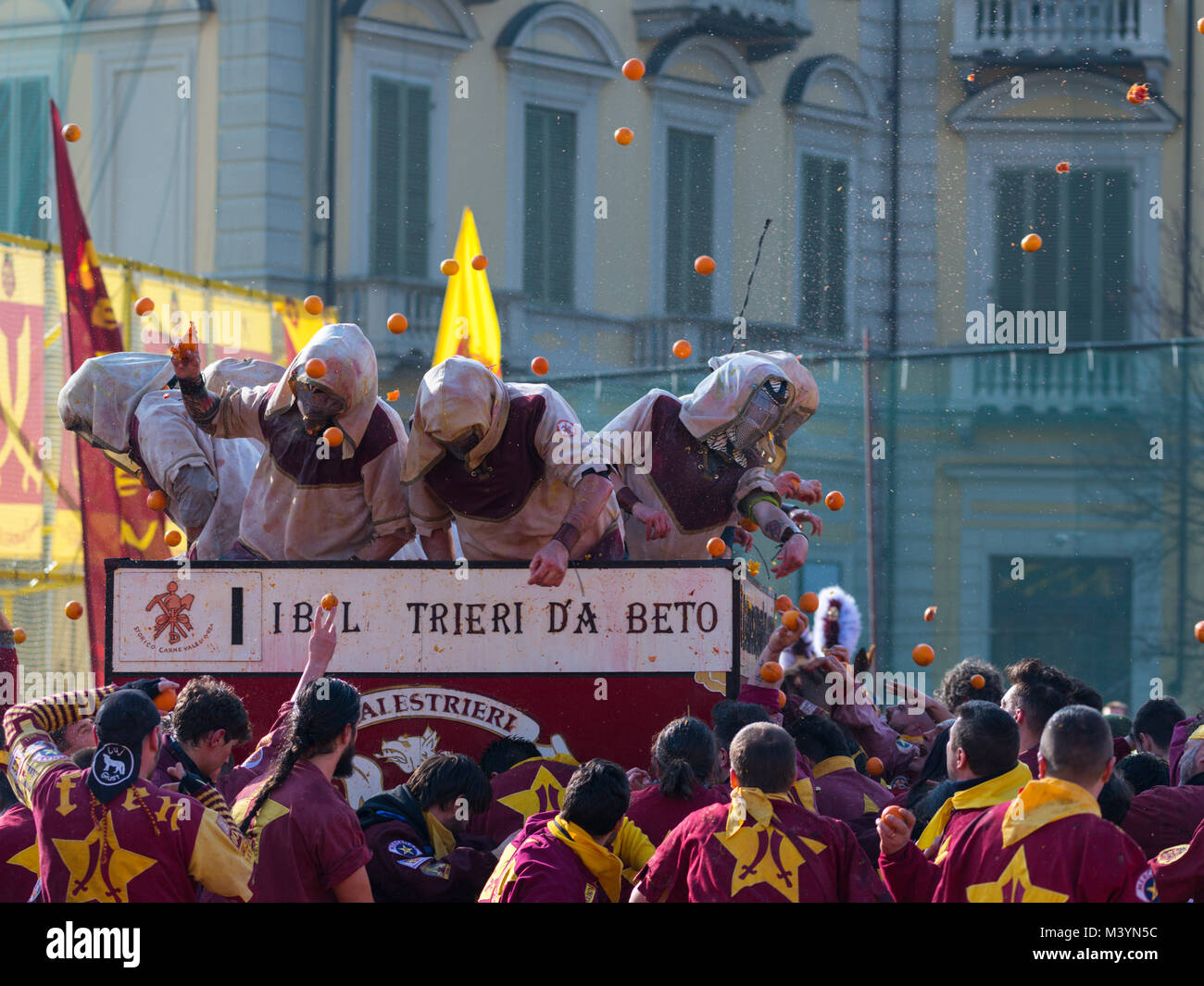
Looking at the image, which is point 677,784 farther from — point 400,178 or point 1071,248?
point 400,178

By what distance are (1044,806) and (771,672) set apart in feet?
8.66

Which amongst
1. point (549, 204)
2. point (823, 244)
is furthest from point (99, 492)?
point (823, 244)

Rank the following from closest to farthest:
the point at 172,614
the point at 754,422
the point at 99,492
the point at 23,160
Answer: the point at 172,614
the point at 754,422
the point at 99,492
the point at 23,160

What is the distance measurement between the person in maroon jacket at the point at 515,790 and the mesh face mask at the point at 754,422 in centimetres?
181

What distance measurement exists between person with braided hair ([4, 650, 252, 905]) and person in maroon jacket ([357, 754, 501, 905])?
654 mm

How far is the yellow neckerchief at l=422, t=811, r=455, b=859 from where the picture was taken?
16.8 feet

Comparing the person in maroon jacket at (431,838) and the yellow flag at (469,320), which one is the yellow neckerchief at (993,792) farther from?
the yellow flag at (469,320)

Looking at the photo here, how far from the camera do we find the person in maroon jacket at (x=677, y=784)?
5000 millimetres

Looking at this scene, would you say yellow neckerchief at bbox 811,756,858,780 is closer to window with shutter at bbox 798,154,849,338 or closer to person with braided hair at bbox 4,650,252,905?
person with braided hair at bbox 4,650,252,905

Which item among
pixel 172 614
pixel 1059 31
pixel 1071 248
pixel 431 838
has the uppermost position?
pixel 1059 31

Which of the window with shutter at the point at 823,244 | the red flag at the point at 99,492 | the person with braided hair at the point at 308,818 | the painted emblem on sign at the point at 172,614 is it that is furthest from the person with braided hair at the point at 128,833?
the window with shutter at the point at 823,244

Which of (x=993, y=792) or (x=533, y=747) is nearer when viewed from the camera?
(x=993, y=792)

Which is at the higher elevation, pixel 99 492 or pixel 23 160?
pixel 23 160

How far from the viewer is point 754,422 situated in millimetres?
7215
